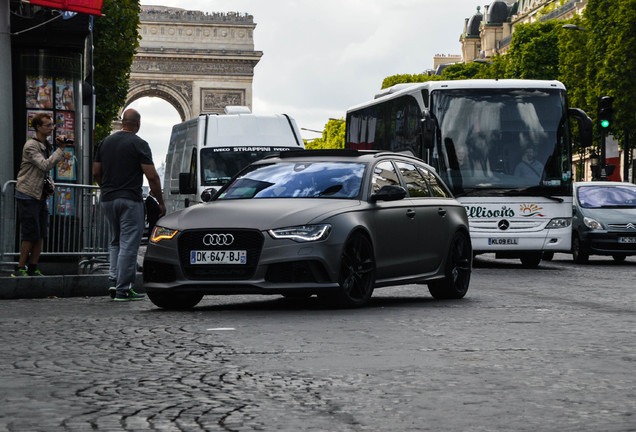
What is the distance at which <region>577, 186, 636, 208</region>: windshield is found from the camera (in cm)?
2350

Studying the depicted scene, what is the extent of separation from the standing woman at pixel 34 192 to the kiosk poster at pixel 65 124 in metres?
2.58

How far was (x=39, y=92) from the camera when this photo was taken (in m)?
15.5

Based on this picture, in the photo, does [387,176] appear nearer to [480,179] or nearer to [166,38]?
[480,179]

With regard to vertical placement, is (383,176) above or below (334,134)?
below

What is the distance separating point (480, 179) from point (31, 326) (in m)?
12.4

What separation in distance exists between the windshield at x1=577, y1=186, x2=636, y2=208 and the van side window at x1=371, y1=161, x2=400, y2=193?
11.9 meters

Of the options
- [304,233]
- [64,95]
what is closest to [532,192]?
[64,95]

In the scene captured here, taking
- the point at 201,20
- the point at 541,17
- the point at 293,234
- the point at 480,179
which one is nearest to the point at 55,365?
the point at 293,234

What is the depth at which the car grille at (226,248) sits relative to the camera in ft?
34.0

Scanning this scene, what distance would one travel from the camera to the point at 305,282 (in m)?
10.4

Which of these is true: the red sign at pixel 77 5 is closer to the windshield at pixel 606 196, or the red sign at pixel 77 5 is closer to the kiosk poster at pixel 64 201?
the kiosk poster at pixel 64 201

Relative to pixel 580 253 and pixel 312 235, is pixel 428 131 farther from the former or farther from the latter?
pixel 312 235

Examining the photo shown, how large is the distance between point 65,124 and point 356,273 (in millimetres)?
6209

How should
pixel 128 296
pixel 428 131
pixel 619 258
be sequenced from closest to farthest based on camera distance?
pixel 128 296
pixel 428 131
pixel 619 258
